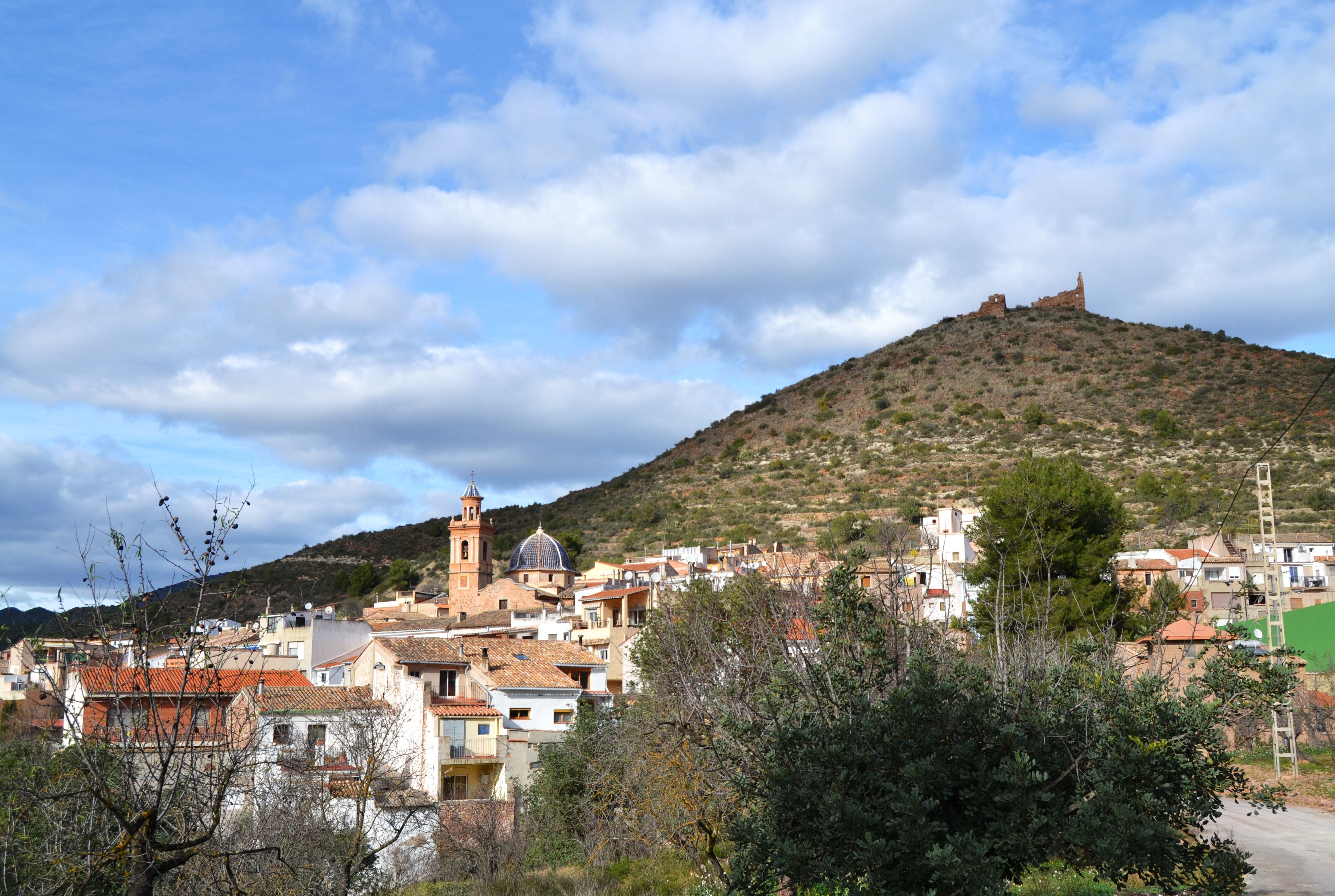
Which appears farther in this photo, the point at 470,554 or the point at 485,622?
the point at 470,554

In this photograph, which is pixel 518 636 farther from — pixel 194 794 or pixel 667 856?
pixel 194 794

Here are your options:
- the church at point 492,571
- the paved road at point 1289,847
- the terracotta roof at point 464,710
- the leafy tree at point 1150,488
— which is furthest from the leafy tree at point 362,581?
the paved road at point 1289,847

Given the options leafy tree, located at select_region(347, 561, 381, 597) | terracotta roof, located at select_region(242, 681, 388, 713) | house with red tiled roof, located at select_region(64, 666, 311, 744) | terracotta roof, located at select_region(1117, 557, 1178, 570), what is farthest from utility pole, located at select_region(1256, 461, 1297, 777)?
leafy tree, located at select_region(347, 561, 381, 597)

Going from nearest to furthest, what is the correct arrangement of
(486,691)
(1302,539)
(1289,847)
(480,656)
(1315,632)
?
1. (1289,847)
2. (1315,632)
3. (486,691)
4. (480,656)
5. (1302,539)

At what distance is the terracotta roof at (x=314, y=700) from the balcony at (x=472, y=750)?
2.15 meters

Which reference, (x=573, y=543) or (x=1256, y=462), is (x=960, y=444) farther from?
(x=1256, y=462)

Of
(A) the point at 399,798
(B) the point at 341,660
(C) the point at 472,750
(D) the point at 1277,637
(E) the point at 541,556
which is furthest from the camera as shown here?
(E) the point at 541,556

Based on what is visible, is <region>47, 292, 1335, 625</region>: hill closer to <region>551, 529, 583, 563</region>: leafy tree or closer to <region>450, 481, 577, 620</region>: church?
<region>551, 529, 583, 563</region>: leafy tree

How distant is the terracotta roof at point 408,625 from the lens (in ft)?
165

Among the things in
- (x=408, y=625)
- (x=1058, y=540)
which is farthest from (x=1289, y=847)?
(x=408, y=625)

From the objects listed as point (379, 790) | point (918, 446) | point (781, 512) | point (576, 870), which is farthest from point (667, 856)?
point (918, 446)

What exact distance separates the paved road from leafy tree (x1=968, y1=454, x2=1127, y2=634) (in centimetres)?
594

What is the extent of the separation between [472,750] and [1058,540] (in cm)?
1761

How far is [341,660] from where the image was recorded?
142 ft
